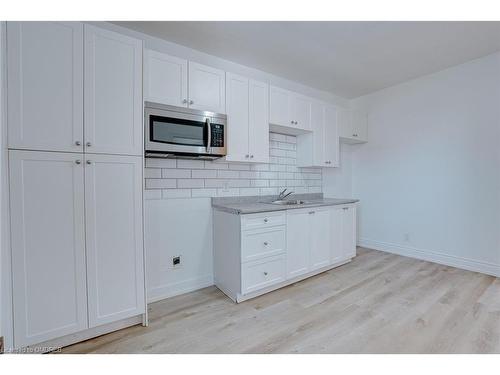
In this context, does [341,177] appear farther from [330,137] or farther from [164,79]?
[164,79]

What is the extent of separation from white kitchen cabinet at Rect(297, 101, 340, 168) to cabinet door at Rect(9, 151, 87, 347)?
8.85ft

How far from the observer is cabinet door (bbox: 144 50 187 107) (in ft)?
6.75

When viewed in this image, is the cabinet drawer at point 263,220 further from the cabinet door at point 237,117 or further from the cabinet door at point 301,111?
the cabinet door at point 301,111

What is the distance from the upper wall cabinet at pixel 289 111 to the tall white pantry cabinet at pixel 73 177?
156cm

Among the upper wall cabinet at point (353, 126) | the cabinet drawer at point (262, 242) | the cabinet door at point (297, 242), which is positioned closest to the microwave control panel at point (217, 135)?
the cabinet drawer at point (262, 242)

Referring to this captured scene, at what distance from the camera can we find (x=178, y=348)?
5.39 feet

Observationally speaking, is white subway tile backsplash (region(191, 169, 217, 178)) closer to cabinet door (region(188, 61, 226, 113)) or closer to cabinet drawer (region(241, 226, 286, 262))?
cabinet door (region(188, 61, 226, 113))

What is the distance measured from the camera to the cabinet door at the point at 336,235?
3102mm

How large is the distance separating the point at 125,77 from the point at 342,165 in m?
3.64

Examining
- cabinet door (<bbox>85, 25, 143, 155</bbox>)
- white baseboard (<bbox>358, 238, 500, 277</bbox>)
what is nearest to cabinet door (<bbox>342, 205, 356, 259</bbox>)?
white baseboard (<bbox>358, 238, 500, 277</bbox>)

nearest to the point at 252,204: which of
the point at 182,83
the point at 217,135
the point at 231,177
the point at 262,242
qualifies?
the point at 231,177

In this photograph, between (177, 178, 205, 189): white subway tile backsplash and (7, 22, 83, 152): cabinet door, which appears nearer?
(7, 22, 83, 152): cabinet door
